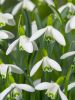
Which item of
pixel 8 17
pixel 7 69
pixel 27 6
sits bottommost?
pixel 7 69

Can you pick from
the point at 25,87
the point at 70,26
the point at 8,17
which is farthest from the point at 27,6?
the point at 25,87

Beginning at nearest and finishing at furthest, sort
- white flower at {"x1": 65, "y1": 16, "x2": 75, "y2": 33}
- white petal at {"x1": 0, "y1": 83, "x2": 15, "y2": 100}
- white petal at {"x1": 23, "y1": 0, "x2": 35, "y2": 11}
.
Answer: white petal at {"x1": 0, "y1": 83, "x2": 15, "y2": 100} → white flower at {"x1": 65, "y1": 16, "x2": 75, "y2": 33} → white petal at {"x1": 23, "y1": 0, "x2": 35, "y2": 11}

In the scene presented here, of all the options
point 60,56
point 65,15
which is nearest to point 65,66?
point 60,56

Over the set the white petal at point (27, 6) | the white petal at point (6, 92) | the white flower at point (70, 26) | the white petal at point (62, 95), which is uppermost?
the white petal at point (27, 6)

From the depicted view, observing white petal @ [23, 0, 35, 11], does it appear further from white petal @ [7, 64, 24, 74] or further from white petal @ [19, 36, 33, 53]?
white petal @ [7, 64, 24, 74]

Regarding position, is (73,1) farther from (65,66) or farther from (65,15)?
(65,66)

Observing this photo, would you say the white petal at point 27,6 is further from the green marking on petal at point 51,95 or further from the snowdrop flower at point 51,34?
the green marking on petal at point 51,95

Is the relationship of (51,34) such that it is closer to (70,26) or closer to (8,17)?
(70,26)

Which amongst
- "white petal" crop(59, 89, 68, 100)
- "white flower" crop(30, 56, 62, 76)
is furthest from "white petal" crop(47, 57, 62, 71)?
"white petal" crop(59, 89, 68, 100)

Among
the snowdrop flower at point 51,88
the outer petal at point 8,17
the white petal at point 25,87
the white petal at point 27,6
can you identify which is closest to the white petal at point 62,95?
the snowdrop flower at point 51,88
